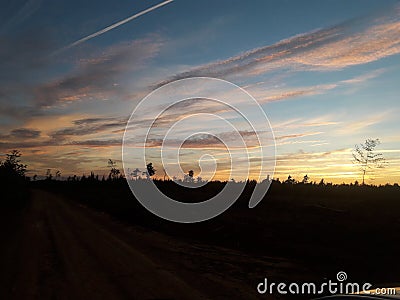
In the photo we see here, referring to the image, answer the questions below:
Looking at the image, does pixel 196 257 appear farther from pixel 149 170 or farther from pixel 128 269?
pixel 149 170

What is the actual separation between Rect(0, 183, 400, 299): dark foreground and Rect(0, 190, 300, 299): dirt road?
26 millimetres

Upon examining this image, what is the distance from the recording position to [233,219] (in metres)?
24.8

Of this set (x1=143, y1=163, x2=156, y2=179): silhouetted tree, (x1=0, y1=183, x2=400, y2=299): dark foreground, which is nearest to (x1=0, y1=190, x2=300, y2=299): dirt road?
(x1=0, y1=183, x2=400, y2=299): dark foreground

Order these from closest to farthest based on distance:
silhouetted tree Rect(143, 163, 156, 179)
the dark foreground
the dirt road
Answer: the dirt road
the dark foreground
silhouetted tree Rect(143, 163, 156, 179)

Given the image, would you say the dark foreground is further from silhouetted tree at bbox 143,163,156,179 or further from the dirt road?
silhouetted tree at bbox 143,163,156,179

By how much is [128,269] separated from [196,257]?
3.32 m

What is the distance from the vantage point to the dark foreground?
9414 millimetres

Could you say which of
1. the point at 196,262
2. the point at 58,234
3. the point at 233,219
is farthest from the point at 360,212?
the point at 58,234

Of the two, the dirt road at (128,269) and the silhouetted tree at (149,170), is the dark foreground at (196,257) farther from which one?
the silhouetted tree at (149,170)

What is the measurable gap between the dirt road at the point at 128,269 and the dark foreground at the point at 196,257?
0.03 metres

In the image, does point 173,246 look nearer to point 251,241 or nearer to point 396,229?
point 251,241

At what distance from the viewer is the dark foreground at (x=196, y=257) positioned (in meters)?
9.41

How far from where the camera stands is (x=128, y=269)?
11.3 metres

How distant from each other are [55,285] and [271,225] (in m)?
14.3
